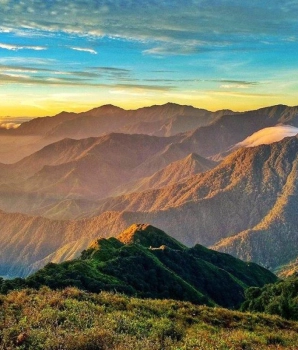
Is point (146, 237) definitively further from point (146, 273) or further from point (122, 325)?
point (122, 325)

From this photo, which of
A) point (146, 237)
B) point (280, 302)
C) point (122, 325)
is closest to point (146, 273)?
point (280, 302)

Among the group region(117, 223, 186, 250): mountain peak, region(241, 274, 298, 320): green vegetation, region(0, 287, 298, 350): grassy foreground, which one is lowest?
region(117, 223, 186, 250): mountain peak

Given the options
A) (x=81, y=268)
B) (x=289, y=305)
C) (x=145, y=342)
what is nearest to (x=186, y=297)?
(x=81, y=268)

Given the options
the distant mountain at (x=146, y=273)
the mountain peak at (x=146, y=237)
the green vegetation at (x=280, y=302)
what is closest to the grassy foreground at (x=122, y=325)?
the green vegetation at (x=280, y=302)

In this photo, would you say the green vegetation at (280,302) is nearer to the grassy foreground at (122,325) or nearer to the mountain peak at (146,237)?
the grassy foreground at (122,325)

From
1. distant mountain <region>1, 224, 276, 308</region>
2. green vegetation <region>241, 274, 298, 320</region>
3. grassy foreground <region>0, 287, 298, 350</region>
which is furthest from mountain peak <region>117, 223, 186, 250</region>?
grassy foreground <region>0, 287, 298, 350</region>

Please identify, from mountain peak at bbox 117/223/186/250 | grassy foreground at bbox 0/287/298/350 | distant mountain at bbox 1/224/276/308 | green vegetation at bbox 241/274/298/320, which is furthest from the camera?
mountain peak at bbox 117/223/186/250

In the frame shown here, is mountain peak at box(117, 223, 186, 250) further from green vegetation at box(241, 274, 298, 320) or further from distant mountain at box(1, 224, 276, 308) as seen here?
green vegetation at box(241, 274, 298, 320)
